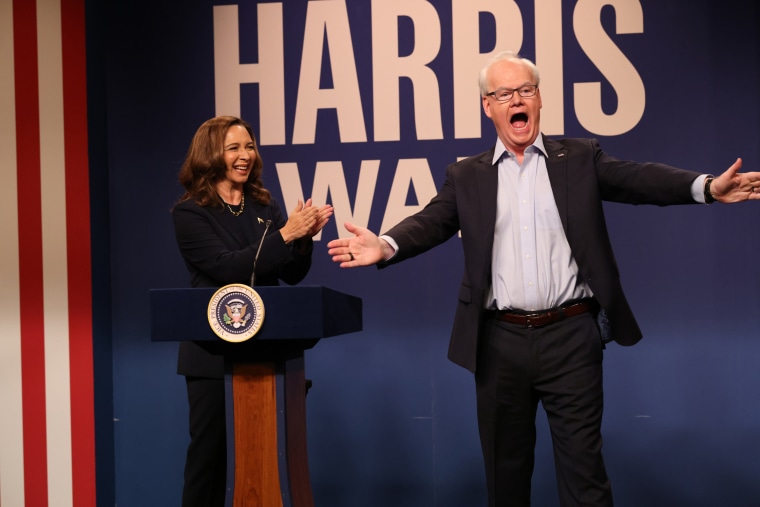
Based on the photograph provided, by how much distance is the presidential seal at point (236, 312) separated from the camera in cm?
238

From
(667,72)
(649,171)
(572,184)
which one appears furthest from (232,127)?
(667,72)

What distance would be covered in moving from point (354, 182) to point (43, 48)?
5.52ft

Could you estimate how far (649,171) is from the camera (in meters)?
2.54

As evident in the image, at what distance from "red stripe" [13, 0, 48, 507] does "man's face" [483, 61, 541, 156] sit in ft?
8.31

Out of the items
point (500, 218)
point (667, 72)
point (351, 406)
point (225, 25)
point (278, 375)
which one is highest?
point (225, 25)

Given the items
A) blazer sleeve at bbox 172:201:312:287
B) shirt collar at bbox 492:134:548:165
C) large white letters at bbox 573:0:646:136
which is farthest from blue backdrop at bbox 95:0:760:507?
shirt collar at bbox 492:134:548:165

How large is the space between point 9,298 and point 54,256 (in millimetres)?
290

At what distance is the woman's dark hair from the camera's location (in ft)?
10.1

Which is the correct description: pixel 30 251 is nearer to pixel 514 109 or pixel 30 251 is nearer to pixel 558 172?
pixel 514 109

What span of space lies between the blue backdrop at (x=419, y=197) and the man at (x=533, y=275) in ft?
4.96

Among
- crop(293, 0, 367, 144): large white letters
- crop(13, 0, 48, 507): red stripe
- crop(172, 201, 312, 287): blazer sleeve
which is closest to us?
crop(172, 201, 312, 287): blazer sleeve

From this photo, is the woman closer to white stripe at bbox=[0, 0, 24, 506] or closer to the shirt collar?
the shirt collar

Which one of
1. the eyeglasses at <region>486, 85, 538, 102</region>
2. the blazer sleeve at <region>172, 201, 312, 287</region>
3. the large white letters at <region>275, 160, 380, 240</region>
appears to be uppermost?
the eyeglasses at <region>486, 85, 538, 102</region>

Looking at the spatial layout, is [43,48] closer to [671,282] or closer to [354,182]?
[354,182]
